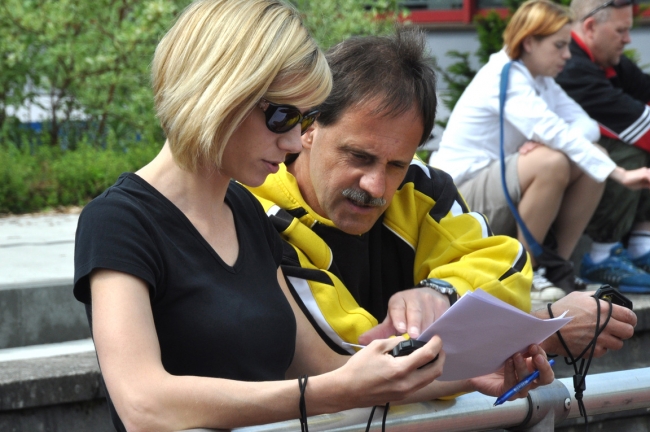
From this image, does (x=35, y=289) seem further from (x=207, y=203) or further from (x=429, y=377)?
(x=429, y=377)

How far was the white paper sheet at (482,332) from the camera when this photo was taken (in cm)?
183

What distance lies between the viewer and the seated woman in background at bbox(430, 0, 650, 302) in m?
4.65

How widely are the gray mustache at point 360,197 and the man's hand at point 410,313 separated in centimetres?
27

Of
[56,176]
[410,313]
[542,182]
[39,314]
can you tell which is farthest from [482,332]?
[56,176]

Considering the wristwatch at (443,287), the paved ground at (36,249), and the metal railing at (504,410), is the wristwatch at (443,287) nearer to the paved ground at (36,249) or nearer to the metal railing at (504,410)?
the metal railing at (504,410)

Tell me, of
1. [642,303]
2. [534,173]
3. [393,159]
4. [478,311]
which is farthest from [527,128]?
[478,311]

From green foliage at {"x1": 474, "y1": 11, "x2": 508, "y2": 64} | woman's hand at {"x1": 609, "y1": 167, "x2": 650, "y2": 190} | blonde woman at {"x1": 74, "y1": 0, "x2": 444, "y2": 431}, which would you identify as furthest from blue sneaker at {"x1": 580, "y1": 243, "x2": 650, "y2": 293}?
blonde woman at {"x1": 74, "y1": 0, "x2": 444, "y2": 431}

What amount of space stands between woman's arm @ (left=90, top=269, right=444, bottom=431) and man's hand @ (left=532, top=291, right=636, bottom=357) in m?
0.74

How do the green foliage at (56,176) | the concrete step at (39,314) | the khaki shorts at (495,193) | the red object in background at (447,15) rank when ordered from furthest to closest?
the red object in background at (447,15) → the green foliage at (56,176) → the khaki shorts at (495,193) → the concrete step at (39,314)

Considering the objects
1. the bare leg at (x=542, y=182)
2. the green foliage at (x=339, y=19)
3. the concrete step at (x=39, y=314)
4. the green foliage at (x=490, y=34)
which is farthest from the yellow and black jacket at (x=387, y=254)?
the green foliage at (x=339, y=19)

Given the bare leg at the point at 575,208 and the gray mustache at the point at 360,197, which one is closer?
the gray mustache at the point at 360,197

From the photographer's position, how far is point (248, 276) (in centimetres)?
215

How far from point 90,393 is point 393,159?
1.31 m

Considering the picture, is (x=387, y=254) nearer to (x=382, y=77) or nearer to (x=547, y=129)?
(x=382, y=77)
